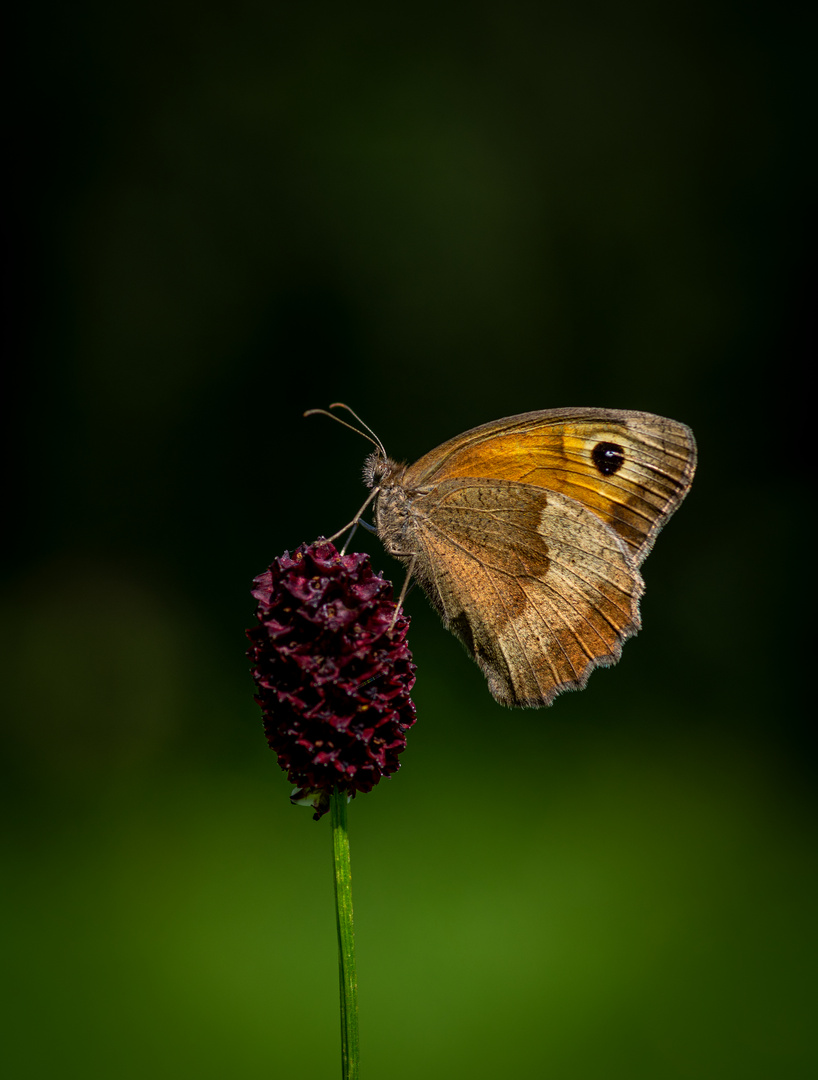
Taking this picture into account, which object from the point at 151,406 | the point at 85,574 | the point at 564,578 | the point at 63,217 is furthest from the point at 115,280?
the point at 564,578

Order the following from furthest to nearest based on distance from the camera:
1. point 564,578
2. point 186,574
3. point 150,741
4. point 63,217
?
1. point 63,217
2. point 186,574
3. point 150,741
4. point 564,578

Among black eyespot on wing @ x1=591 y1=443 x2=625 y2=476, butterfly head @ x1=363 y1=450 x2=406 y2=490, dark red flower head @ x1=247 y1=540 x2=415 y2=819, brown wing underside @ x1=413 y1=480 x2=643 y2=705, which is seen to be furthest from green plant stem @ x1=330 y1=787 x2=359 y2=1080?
black eyespot on wing @ x1=591 y1=443 x2=625 y2=476

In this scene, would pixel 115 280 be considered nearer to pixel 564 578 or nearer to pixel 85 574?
pixel 85 574

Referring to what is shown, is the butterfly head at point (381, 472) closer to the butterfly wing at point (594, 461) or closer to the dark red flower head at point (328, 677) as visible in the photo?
the butterfly wing at point (594, 461)

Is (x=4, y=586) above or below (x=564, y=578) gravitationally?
above

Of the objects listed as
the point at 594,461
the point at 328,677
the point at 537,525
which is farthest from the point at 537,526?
the point at 328,677

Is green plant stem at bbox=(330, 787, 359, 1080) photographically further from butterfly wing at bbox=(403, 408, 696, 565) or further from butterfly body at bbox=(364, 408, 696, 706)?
butterfly wing at bbox=(403, 408, 696, 565)

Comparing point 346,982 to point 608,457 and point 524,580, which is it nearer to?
point 524,580

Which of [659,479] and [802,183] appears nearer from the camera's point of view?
[659,479]
